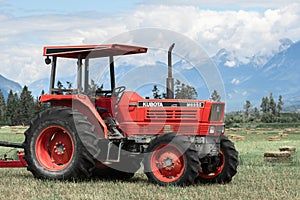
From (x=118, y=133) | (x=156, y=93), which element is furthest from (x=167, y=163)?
(x=156, y=93)

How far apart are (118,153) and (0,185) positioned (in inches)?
91.9

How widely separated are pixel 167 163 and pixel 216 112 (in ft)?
4.84

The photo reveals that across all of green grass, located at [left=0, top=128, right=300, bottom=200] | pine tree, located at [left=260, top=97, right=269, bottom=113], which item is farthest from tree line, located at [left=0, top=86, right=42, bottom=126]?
green grass, located at [left=0, top=128, right=300, bottom=200]

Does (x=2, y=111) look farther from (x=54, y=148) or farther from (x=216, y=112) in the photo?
(x=216, y=112)

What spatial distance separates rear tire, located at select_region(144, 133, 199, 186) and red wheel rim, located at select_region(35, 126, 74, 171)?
1782mm

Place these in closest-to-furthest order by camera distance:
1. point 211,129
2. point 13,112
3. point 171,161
Result: point 171,161 → point 211,129 → point 13,112

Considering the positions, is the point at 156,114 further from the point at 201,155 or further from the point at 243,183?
the point at 243,183

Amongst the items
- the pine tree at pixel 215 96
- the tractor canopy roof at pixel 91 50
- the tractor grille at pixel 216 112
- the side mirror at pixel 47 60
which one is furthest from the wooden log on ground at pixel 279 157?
the side mirror at pixel 47 60

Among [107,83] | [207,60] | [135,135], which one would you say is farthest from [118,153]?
[207,60]

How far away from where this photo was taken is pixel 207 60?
11125 millimetres

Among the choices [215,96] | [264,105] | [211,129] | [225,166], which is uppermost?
[264,105]

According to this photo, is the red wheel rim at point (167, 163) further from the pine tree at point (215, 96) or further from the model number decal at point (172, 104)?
the pine tree at point (215, 96)

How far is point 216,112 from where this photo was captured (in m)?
11.8

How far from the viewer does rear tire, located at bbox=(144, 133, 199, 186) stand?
35.7 feet
